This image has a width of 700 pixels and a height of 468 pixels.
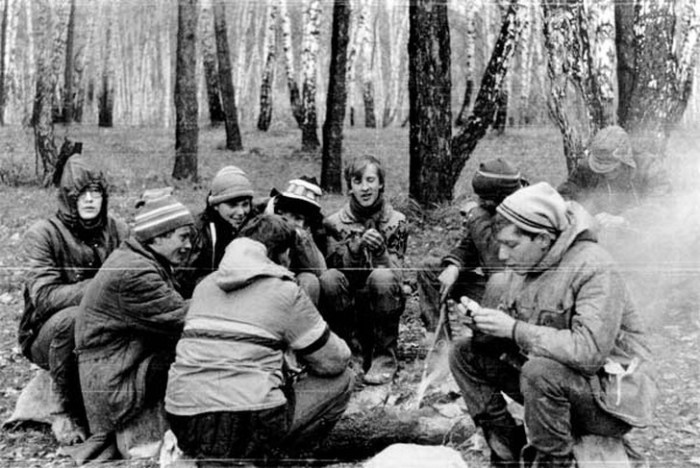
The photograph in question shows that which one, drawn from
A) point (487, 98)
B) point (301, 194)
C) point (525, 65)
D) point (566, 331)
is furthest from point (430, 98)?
point (525, 65)

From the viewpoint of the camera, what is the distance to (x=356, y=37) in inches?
736

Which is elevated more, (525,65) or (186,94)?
(525,65)

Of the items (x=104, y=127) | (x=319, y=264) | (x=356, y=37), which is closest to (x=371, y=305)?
(x=319, y=264)

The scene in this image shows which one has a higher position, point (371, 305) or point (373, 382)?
point (371, 305)

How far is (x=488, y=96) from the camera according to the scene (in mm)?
8766

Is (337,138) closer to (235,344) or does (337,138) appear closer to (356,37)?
(235,344)

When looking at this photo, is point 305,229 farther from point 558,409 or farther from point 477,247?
point 558,409

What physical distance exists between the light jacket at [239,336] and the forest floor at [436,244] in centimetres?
99

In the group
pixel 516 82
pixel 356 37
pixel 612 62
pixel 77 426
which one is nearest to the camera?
pixel 77 426

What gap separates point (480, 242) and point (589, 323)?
1.83m

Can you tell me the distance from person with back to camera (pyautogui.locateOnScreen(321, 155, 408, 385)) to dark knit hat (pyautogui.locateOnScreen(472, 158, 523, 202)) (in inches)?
25.1

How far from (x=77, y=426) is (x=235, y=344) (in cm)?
163

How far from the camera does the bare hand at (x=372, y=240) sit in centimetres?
505

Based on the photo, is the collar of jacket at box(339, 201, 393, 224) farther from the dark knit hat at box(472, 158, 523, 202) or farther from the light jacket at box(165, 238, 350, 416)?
the light jacket at box(165, 238, 350, 416)
